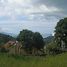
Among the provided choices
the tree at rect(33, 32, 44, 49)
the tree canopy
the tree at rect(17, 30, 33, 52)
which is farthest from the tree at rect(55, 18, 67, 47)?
the tree at rect(17, 30, 33, 52)

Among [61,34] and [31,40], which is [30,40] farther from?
[61,34]

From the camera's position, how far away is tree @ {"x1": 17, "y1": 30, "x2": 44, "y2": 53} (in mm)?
70031

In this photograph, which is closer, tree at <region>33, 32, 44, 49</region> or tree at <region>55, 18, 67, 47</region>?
tree at <region>55, 18, 67, 47</region>

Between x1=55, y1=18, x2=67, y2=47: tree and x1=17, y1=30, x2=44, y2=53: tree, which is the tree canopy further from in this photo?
x1=55, y1=18, x2=67, y2=47: tree

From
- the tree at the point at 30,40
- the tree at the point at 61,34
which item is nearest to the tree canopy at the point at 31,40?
the tree at the point at 30,40

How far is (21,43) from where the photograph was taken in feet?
233

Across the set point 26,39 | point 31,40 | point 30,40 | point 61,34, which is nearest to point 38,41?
point 31,40

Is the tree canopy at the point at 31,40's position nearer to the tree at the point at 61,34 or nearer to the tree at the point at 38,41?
the tree at the point at 38,41

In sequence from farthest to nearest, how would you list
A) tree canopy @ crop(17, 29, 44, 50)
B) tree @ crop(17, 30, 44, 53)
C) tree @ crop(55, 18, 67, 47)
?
1. tree canopy @ crop(17, 29, 44, 50)
2. tree @ crop(17, 30, 44, 53)
3. tree @ crop(55, 18, 67, 47)

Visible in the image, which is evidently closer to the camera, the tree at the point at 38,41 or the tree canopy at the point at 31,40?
the tree canopy at the point at 31,40

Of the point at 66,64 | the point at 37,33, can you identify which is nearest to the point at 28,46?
the point at 37,33

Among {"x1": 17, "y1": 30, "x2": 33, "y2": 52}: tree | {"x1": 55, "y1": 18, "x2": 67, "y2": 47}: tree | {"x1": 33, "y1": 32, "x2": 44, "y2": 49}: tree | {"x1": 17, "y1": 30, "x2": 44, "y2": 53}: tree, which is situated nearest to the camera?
{"x1": 55, "y1": 18, "x2": 67, "y2": 47}: tree

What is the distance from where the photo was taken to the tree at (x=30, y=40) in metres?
70.0

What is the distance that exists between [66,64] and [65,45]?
5386cm
